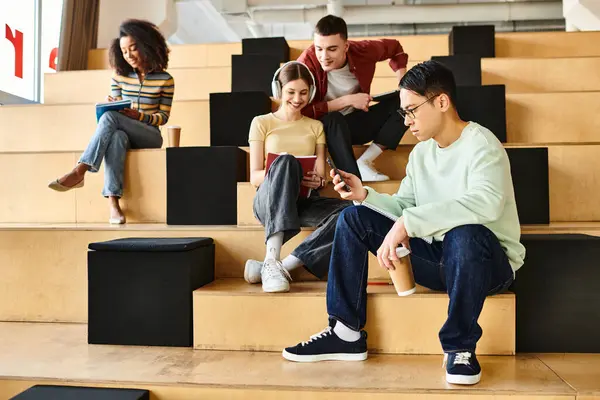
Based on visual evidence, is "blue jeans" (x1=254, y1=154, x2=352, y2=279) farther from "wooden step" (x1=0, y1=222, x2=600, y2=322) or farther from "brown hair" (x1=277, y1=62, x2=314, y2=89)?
"brown hair" (x1=277, y1=62, x2=314, y2=89)

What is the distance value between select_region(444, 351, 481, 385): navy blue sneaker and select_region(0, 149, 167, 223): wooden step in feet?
5.17

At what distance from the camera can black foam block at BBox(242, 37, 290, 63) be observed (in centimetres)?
370

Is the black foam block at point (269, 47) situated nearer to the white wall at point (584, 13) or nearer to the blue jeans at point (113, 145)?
the blue jeans at point (113, 145)

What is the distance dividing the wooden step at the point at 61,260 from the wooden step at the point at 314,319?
29 centimetres

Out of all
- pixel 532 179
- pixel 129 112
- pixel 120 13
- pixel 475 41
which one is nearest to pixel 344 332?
pixel 532 179

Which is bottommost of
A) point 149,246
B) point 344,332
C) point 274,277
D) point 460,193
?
point 344,332

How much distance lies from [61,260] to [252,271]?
0.79m

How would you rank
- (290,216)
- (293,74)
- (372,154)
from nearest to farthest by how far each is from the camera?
(290,216)
(293,74)
(372,154)

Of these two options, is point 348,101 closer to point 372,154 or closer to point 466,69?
point 372,154

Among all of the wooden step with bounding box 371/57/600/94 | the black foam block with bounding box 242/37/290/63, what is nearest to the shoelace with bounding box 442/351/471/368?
the wooden step with bounding box 371/57/600/94

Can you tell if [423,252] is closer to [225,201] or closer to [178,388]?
[178,388]

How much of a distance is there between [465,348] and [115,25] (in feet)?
13.3

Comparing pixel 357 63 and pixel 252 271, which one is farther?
pixel 357 63

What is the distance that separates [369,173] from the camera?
8.27 feet
